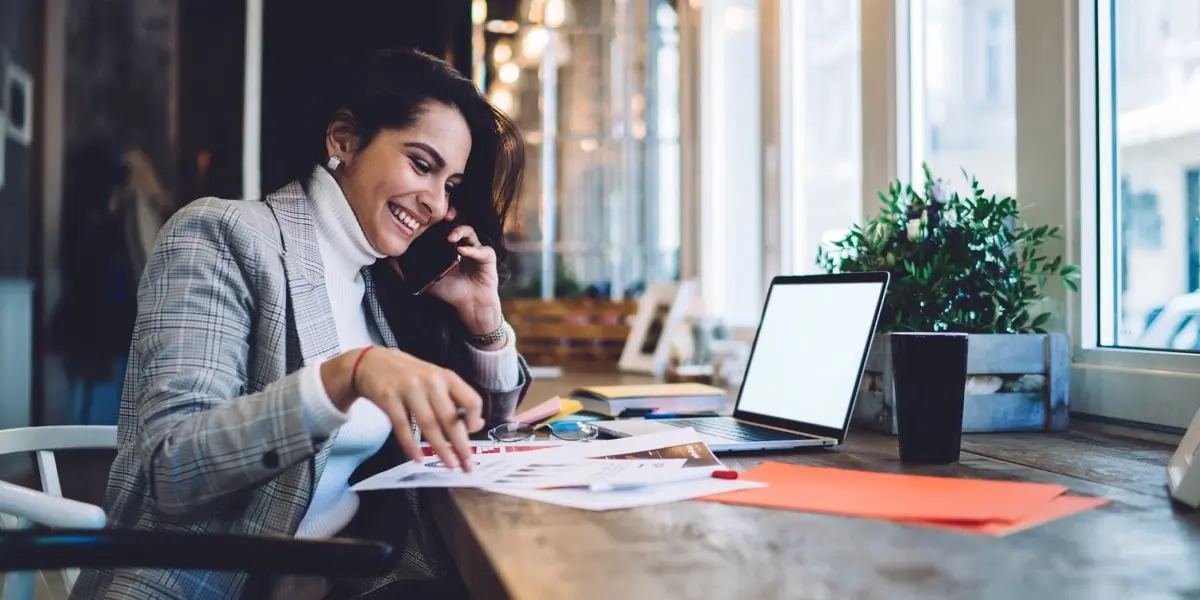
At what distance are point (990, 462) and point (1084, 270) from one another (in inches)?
18.2

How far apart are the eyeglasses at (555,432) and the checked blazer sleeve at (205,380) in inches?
12.0

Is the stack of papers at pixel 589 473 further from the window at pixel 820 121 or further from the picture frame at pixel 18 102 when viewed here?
the picture frame at pixel 18 102

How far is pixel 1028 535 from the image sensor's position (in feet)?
2.11

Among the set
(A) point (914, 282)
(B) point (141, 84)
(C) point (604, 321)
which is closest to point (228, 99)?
(B) point (141, 84)

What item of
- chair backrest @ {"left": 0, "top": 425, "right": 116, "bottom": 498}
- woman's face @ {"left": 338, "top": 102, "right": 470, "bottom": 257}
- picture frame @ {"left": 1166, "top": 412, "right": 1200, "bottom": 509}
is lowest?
chair backrest @ {"left": 0, "top": 425, "right": 116, "bottom": 498}

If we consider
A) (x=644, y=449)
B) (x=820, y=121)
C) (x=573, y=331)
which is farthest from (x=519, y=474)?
(x=573, y=331)

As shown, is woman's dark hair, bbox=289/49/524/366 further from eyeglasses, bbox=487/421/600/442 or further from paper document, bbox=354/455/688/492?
paper document, bbox=354/455/688/492

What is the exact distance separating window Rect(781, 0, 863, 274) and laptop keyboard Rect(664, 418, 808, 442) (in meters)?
0.74

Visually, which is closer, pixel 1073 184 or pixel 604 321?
pixel 1073 184

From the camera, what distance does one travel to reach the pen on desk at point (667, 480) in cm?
82

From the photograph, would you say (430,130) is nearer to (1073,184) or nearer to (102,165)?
(1073,184)

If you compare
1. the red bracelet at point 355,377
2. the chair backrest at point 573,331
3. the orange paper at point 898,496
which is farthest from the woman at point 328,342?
the chair backrest at point 573,331

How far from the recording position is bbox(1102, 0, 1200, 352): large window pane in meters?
1.12

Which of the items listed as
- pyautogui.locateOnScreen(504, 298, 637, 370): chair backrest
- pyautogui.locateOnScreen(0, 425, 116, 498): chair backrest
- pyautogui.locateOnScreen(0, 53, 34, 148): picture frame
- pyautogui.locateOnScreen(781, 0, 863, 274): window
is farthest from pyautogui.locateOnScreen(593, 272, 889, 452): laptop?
pyautogui.locateOnScreen(0, 53, 34, 148): picture frame
